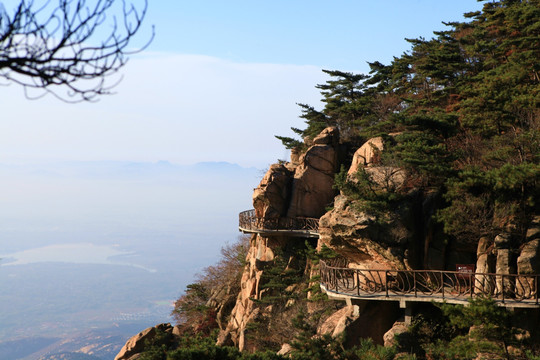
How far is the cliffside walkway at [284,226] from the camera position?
31297 mm

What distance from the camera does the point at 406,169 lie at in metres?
22.0

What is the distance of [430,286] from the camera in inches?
777

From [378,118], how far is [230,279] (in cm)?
1538

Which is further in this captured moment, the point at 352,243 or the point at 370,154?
the point at 370,154

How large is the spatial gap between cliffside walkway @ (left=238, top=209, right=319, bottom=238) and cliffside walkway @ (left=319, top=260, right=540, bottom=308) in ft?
28.6

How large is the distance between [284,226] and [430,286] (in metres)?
13.5

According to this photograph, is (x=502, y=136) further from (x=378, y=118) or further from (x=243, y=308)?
(x=243, y=308)

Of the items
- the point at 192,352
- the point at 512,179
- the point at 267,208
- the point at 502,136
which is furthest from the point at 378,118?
the point at 192,352

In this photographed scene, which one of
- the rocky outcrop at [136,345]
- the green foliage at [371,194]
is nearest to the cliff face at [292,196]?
the rocky outcrop at [136,345]

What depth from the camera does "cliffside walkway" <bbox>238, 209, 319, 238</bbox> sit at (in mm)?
31297

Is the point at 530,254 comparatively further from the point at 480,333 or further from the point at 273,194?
the point at 273,194

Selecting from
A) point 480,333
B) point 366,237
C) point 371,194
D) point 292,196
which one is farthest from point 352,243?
point 292,196

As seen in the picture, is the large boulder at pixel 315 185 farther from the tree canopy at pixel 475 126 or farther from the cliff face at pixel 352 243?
the tree canopy at pixel 475 126

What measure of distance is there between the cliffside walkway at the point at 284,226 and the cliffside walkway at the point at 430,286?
343 inches
